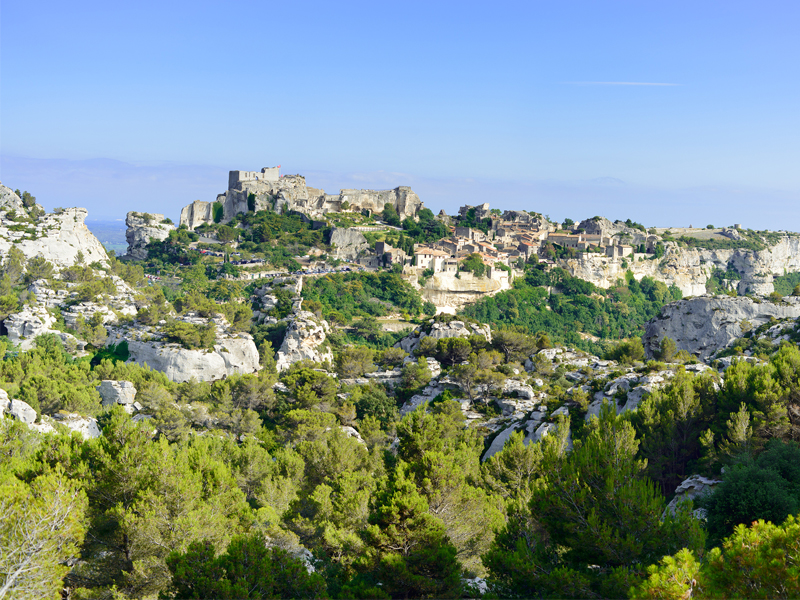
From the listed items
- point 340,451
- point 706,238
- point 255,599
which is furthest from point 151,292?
point 706,238

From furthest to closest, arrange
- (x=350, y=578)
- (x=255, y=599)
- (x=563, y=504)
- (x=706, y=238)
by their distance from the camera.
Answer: (x=706, y=238) → (x=350, y=578) → (x=563, y=504) → (x=255, y=599)

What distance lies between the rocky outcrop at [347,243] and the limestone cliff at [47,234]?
22445mm

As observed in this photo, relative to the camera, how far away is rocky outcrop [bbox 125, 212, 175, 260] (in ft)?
229

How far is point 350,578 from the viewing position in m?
13.0

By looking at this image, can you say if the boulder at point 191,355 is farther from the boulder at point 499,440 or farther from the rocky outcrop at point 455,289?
the rocky outcrop at point 455,289

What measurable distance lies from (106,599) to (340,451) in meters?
8.73

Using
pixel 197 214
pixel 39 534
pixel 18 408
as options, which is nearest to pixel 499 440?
pixel 39 534

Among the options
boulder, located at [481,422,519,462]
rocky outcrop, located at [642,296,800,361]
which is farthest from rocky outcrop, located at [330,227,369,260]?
boulder, located at [481,422,519,462]

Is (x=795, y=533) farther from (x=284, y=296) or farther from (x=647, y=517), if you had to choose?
(x=284, y=296)

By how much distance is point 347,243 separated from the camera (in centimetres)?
7100

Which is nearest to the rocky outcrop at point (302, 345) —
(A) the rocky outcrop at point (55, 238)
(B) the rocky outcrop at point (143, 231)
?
(A) the rocky outcrop at point (55, 238)

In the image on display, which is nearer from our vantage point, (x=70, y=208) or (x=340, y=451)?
(x=340, y=451)

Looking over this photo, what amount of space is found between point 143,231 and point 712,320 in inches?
2155

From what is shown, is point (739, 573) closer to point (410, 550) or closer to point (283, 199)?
point (410, 550)
